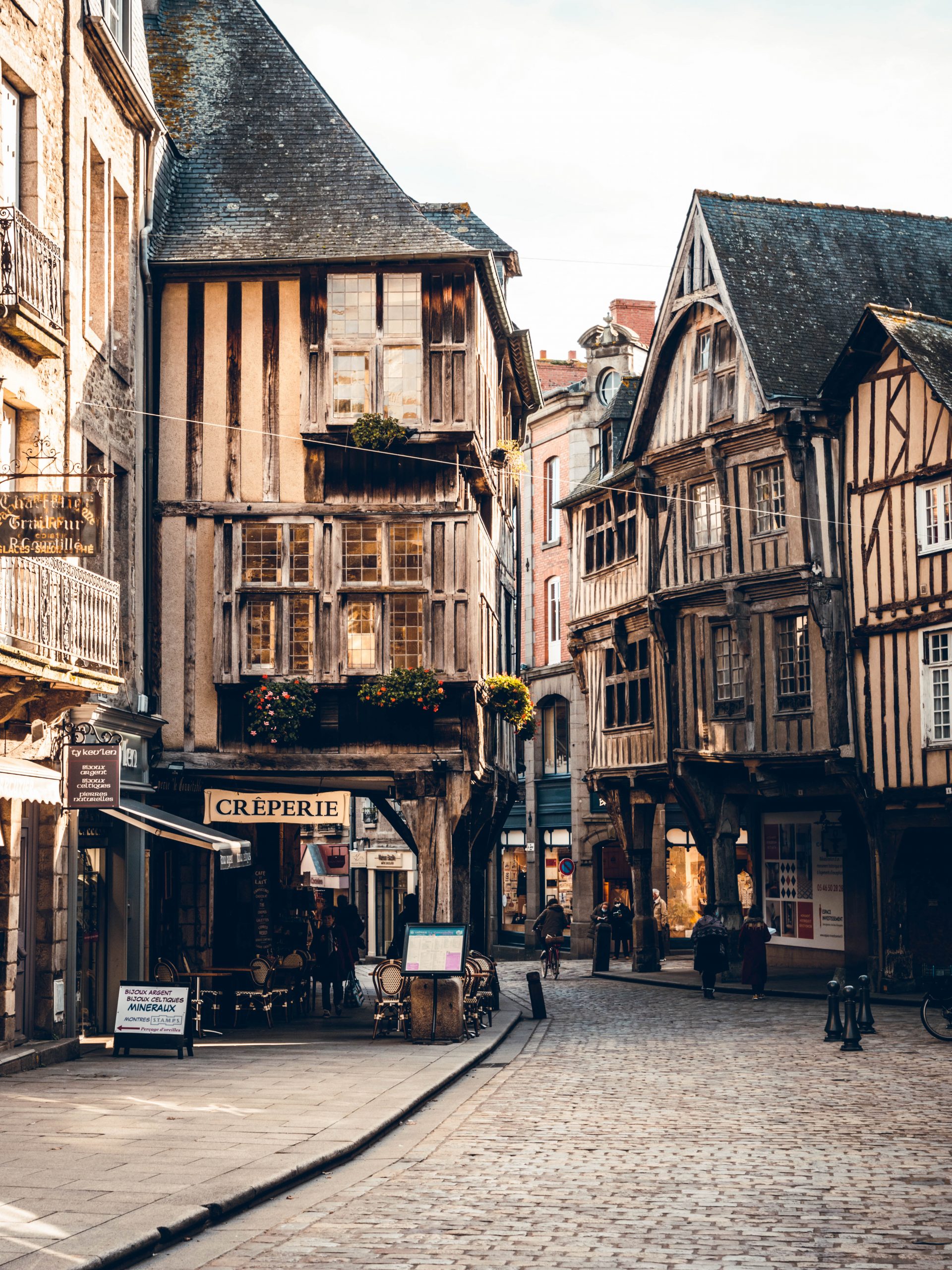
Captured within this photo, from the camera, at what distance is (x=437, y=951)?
61.1 ft

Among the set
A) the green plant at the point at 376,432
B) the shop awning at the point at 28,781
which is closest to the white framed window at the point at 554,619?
the green plant at the point at 376,432

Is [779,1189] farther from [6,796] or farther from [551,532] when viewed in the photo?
[551,532]

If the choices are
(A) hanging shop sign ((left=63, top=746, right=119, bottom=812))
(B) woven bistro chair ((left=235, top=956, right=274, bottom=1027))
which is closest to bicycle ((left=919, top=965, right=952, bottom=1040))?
(B) woven bistro chair ((left=235, top=956, right=274, bottom=1027))

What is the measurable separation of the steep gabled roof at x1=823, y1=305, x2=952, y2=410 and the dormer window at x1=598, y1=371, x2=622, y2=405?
1813 cm

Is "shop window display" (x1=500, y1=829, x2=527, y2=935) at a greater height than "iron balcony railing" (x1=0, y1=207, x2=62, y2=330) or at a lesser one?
lesser

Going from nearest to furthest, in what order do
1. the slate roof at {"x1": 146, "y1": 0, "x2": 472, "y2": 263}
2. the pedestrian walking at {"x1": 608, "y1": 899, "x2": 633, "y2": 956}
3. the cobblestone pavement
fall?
1. the cobblestone pavement
2. the slate roof at {"x1": 146, "y1": 0, "x2": 472, "y2": 263}
3. the pedestrian walking at {"x1": 608, "y1": 899, "x2": 633, "y2": 956}

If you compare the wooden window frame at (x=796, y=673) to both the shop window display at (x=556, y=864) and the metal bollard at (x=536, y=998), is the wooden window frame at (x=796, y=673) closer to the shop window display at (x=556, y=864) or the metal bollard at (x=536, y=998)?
Answer: the metal bollard at (x=536, y=998)

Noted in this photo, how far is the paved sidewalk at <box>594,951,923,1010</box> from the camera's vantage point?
26.3 meters

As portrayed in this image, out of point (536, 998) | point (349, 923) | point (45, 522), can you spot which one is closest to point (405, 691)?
point (536, 998)

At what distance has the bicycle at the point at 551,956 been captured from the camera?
34000 mm

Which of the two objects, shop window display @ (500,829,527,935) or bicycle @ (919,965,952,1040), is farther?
shop window display @ (500,829,527,935)

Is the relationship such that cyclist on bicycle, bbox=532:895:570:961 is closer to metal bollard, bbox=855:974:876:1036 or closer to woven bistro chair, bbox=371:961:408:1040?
metal bollard, bbox=855:974:876:1036

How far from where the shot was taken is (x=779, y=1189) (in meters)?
9.62

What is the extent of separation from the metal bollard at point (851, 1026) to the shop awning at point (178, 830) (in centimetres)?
710
